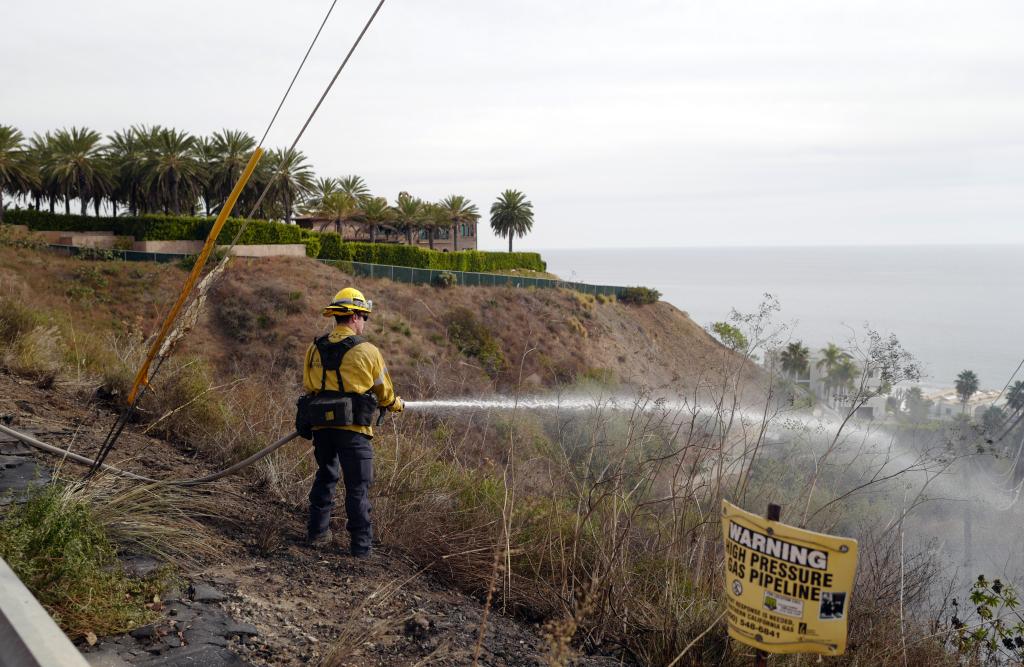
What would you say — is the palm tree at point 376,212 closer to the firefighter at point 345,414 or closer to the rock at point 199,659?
the firefighter at point 345,414

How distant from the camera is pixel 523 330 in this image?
162ft

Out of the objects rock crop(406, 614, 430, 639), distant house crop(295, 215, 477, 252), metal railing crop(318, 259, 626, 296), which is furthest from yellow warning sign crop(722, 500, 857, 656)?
distant house crop(295, 215, 477, 252)

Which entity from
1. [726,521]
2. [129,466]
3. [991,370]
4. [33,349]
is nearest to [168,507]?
[129,466]

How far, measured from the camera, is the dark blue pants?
17.4ft

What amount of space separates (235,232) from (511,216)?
39.2m

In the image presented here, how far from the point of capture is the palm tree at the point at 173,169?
157 ft

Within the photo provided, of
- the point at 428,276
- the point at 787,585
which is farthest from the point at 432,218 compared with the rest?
the point at 787,585

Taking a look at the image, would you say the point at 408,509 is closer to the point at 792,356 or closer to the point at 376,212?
the point at 792,356

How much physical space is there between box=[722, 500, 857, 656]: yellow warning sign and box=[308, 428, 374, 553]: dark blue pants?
2.66m

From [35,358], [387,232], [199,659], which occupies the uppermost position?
[387,232]

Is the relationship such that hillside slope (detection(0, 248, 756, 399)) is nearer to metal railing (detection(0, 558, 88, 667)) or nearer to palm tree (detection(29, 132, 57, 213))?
palm tree (detection(29, 132, 57, 213))

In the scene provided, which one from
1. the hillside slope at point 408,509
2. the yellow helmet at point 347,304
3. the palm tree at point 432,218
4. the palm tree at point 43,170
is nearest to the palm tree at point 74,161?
the palm tree at point 43,170

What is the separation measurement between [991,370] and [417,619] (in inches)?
3670

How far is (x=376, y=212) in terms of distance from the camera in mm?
62375
